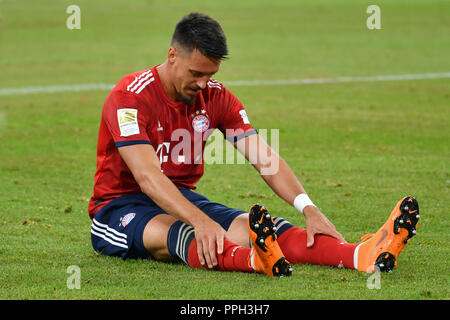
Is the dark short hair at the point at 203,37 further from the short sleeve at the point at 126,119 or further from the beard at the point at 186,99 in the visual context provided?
the short sleeve at the point at 126,119

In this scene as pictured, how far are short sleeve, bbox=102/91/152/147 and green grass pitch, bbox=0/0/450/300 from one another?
911 millimetres

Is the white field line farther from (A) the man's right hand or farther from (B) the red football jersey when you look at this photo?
(A) the man's right hand

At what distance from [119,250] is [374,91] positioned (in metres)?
13.1

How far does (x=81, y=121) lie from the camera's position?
51.0 feet

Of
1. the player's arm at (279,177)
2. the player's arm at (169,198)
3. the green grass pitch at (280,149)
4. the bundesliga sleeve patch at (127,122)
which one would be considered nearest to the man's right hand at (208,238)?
the player's arm at (169,198)

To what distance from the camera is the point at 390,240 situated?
5.98 metres

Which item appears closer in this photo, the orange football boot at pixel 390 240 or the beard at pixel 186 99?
the orange football boot at pixel 390 240

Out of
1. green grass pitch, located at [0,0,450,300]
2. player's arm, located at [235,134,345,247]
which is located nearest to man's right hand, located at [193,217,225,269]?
green grass pitch, located at [0,0,450,300]

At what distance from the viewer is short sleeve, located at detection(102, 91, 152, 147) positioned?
6.42 m

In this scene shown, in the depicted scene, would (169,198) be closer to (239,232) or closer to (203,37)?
(239,232)

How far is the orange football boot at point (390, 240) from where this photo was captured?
234 inches

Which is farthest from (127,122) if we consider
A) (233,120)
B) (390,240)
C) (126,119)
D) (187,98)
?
(390,240)

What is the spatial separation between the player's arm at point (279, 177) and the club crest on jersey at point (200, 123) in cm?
30

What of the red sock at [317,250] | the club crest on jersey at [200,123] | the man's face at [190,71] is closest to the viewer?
the red sock at [317,250]
